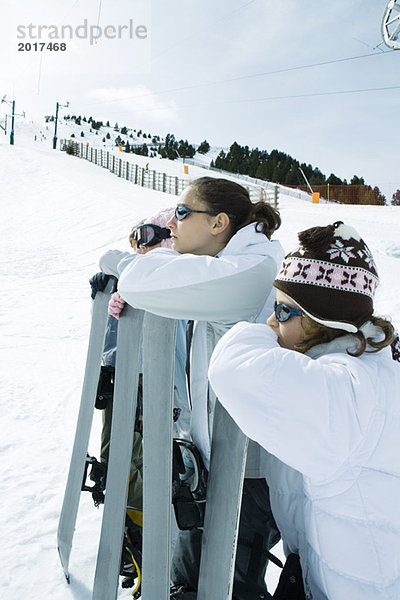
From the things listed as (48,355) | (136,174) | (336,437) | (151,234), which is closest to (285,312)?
(336,437)

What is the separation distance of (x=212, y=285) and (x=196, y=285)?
0.15 feet

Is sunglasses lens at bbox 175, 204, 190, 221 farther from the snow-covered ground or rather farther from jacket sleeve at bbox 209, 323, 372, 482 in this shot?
the snow-covered ground

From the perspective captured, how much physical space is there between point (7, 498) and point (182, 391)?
1.54m

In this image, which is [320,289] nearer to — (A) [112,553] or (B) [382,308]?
(A) [112,553]

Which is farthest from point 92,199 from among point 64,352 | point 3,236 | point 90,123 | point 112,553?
point 90,123

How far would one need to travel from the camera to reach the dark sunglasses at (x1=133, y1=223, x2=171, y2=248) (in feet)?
7.35

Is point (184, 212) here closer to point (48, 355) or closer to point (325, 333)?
point (325, 333)

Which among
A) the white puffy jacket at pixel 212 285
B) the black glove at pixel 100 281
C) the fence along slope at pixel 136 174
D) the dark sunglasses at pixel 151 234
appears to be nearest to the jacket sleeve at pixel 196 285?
the white puffy jacket at pixel 212 285

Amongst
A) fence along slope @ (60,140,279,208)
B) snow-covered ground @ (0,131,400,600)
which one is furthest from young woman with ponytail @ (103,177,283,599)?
fence along slope @ (60,140,279,208)

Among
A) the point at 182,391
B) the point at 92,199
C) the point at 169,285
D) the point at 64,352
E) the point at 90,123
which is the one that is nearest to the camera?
the point at 169,285

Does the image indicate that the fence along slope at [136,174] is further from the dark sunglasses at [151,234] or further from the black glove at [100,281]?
the black glove at [100,281]

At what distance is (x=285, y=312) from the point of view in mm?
1167

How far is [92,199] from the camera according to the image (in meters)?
17.2

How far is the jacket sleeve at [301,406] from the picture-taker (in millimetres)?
946
